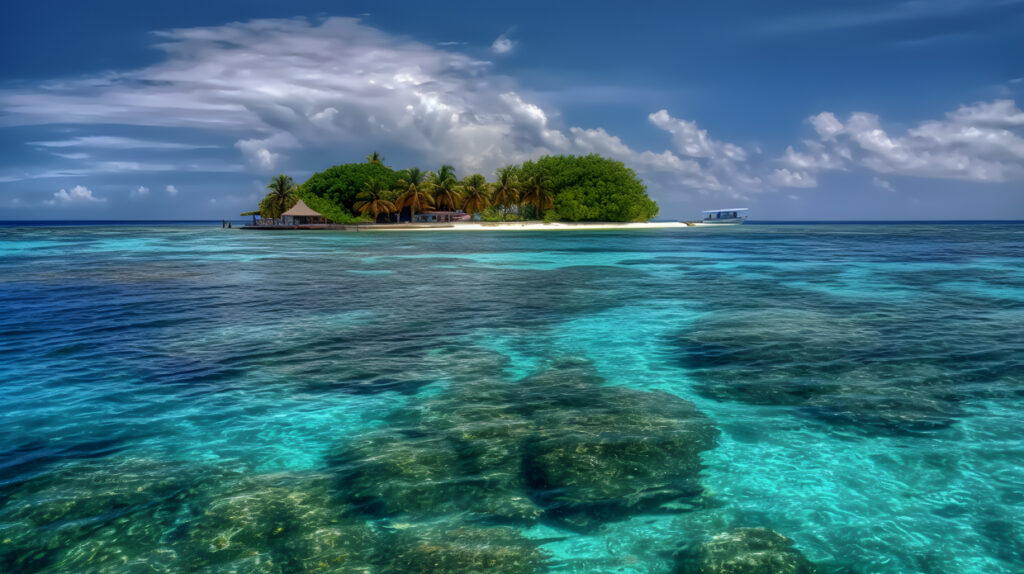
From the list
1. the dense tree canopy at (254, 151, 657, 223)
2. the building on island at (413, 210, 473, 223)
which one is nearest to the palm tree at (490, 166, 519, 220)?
the dense tree canopy at (254, 151, 657, 223)

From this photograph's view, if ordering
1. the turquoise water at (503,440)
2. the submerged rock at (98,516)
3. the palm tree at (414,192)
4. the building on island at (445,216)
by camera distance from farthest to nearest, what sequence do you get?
the building on island at (445,216), the palm tree at (414,192), the turquoise water at (503,440), the submerged rock at (98,516)

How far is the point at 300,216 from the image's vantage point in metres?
103

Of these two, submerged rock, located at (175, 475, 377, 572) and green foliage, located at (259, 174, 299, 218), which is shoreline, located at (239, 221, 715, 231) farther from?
submerged rock, located at (175, 475, 377, 572)

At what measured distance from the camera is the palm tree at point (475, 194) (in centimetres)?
10362

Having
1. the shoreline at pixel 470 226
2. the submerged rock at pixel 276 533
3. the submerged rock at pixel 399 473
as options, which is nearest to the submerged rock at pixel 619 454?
the submerged rock at pixel 399 473

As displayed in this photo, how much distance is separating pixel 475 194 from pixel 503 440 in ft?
323

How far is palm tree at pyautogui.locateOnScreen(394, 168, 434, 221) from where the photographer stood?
98.9m

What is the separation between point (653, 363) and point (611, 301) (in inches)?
339

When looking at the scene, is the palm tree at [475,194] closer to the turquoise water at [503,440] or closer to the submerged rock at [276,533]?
the turquoise water at [503,440]

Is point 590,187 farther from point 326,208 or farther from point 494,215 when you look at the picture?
point 326,208

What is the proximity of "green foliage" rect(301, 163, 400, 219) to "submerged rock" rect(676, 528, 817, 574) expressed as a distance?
10333 cm

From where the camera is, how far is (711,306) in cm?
1875

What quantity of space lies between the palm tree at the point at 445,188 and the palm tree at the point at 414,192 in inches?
77.4

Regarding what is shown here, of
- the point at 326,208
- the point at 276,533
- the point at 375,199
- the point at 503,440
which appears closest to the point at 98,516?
the point at 276,533
